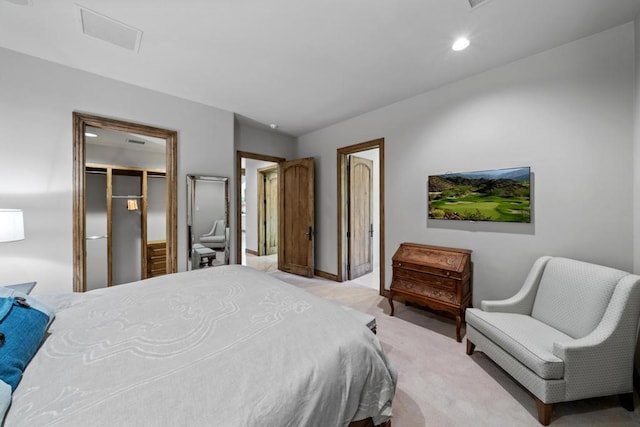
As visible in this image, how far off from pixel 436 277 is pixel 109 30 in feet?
12.5

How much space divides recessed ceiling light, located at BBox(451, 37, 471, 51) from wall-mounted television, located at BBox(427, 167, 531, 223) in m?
1.25

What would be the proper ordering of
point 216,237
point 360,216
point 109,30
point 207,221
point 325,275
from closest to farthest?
point 109,30 < point 207,221 < point 216,237 < point 325,275 < point 360,216

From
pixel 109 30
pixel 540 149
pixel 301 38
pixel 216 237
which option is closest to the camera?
pixel 109 30

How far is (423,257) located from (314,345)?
2122mm

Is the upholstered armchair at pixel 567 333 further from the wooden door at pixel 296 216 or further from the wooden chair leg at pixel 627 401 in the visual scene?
the wooden door at pixel 296 216

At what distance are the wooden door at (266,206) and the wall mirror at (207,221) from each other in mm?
2849

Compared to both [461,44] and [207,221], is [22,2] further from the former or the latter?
[461,44]

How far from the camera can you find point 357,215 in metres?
4.59

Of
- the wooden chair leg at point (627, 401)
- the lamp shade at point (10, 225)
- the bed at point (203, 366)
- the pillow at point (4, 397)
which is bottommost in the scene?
the wooden chair leg at point (627, 401)

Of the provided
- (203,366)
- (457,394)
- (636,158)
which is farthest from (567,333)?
(203,366)

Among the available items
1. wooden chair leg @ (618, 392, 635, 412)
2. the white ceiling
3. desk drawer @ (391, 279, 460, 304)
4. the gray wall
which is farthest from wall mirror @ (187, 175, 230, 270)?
wooden chair leg @ (618, 392, 635, 412)

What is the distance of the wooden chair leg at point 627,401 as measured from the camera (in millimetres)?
1572

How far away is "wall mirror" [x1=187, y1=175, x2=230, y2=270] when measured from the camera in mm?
3311

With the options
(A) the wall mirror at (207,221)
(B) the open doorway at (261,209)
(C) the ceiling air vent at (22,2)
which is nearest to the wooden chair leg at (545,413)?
(A) the wall mirror at (207,221)
